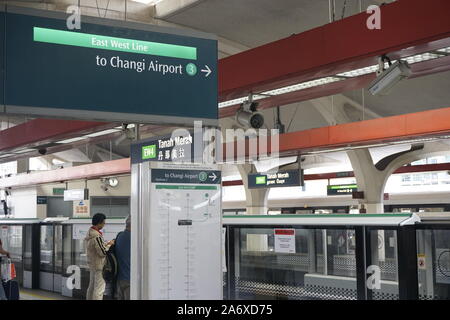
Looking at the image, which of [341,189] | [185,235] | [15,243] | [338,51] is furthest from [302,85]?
[341,189]

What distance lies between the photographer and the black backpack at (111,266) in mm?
6852

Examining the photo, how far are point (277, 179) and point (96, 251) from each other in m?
7.64

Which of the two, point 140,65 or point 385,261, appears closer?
point 140,65

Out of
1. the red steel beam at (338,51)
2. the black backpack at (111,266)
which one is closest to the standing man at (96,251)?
the black backpack at (111,266)

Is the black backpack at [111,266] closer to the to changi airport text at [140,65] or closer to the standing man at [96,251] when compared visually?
the standing man at [96,251]

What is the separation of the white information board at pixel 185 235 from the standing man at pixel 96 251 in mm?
3954

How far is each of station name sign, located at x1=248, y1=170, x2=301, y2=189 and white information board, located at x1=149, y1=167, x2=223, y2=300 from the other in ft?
34.6

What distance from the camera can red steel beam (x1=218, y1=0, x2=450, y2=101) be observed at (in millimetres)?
4570

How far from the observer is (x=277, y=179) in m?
15.3

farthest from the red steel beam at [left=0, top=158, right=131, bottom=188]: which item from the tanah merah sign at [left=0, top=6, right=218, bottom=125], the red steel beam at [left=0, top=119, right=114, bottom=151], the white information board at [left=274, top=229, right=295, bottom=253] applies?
the tanah merah sign at [left=0, top=6, right=218, bottom=125]

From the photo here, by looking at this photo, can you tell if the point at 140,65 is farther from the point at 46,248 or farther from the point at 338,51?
the point at 46,248

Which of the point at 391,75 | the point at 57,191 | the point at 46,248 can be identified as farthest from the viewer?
the point at 57,191

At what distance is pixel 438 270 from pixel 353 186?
12.9 m

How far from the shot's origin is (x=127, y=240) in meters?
6.98
